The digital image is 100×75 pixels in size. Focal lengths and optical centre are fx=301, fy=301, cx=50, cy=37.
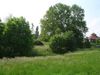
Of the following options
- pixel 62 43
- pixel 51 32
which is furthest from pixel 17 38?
pixel 51 32

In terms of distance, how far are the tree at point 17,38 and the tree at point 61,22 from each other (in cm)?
3092

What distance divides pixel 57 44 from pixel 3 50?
18.5 m

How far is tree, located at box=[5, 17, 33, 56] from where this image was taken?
53.2 metres

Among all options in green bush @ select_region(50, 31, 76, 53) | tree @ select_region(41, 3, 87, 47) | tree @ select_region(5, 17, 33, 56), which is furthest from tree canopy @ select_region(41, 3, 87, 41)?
tree @ select_region(5, 17, 33, 56)

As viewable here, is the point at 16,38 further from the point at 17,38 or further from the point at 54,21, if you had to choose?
the point at 54,21

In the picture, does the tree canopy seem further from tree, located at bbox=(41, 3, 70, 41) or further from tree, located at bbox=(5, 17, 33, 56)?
tree, located at bbox=(5, 17, 33, 56)

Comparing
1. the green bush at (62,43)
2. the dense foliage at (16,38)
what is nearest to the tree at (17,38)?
the dense foliage at (16,38)

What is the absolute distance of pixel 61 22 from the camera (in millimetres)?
89312

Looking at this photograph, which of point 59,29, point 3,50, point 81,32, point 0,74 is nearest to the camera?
point 0,74

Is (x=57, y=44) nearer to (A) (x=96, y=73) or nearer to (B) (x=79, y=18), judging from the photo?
(B) (x=79, y=18)

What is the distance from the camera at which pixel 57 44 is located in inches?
2680

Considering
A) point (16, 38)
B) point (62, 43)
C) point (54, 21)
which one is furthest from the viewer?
point (54, 21)

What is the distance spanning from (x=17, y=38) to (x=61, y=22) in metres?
37.0

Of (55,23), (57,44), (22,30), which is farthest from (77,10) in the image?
(22,30)
